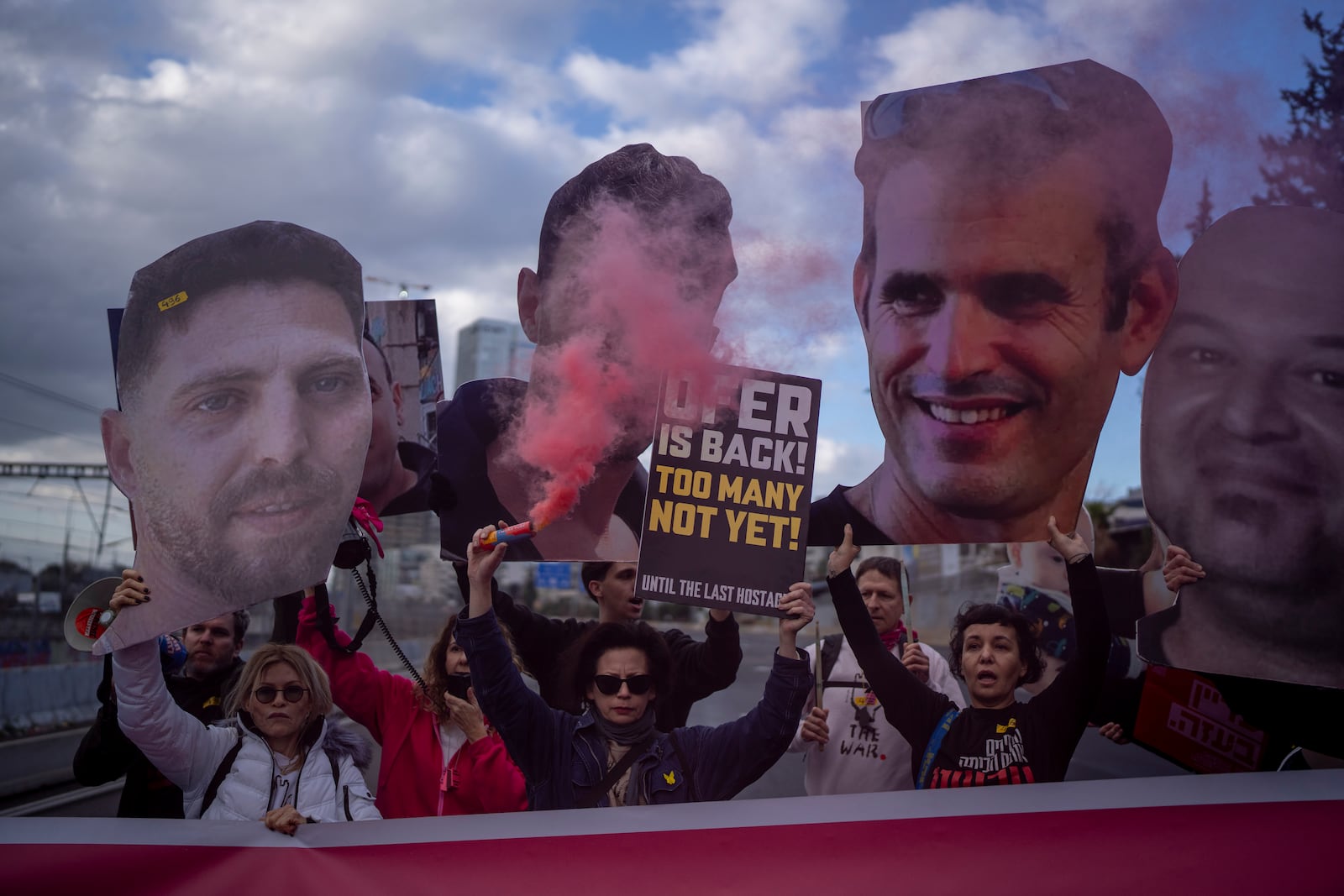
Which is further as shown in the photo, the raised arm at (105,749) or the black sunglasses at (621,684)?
the raised arm at (105,749)

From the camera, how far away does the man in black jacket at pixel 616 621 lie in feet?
12.0

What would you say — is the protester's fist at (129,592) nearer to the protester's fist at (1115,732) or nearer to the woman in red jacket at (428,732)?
the woman in red jacket at (428,732)

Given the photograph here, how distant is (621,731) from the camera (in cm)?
349

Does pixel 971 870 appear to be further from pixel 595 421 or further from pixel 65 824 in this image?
pixel 65 824

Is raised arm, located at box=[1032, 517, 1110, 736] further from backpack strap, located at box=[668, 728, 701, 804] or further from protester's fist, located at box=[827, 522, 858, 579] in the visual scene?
backpack strap, located at box=[668, 728, 701, 804]

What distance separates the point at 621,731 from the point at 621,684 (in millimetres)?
158

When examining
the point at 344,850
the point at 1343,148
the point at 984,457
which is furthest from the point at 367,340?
the point at 1343,148

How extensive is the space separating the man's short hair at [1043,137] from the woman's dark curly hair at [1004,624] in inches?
43.8

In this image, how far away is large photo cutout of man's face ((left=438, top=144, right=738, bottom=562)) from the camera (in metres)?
3.67

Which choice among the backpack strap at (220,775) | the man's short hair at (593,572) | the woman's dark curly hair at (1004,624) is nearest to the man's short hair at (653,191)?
the man's short hair at (593,572)

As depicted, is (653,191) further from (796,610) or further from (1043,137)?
(796,610)

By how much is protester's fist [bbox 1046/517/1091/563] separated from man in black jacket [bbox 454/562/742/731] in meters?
1.16

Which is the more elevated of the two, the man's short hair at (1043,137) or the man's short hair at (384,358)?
the man's short hair at (1043,137)

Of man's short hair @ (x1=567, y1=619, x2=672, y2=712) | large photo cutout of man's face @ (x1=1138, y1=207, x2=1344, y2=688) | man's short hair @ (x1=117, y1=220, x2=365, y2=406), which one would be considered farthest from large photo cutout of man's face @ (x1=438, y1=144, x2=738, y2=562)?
large photo cutout of man's face @ (x1=1138, y1=207, x2=1344, y2=688)
